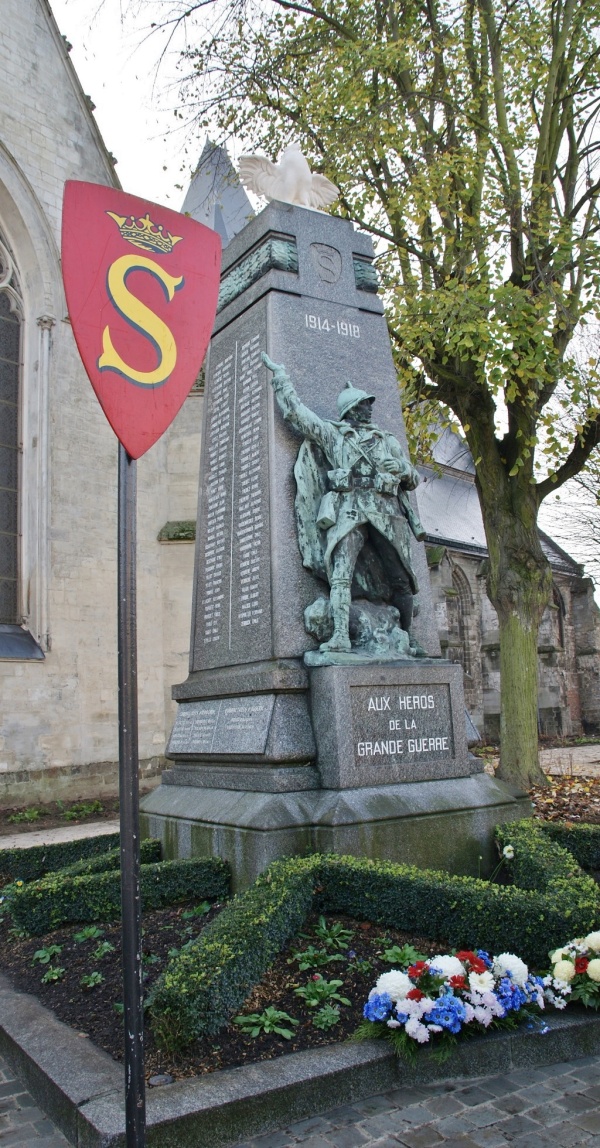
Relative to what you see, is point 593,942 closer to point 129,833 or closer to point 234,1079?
point 234,1079

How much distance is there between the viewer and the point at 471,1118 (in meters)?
2.88

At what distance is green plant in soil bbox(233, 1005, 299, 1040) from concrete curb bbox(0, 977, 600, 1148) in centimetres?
18

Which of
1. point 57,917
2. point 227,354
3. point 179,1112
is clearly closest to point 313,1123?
point 179,1112

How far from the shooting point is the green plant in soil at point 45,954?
4273mm

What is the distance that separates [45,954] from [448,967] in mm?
2089

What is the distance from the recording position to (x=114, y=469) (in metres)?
14.1

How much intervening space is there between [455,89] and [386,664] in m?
10.2

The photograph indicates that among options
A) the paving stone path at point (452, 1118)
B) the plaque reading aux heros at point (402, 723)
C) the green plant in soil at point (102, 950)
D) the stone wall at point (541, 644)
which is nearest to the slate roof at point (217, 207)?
the stone wall at point (541, 644)

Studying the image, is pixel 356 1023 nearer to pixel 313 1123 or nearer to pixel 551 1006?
pixel 313 1123

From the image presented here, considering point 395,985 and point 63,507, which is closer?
point 395,985

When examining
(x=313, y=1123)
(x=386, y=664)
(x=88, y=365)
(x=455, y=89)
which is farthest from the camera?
(x=455, y=89)

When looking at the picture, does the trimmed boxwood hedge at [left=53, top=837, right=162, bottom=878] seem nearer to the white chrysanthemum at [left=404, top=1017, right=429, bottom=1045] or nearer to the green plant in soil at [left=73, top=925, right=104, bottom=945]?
the green plant in soil at [left=73, top=925, right=104, bottom=945]

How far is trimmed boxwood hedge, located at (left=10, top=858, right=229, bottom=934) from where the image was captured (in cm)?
462

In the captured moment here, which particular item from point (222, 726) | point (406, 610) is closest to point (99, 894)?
point (222, 726)
